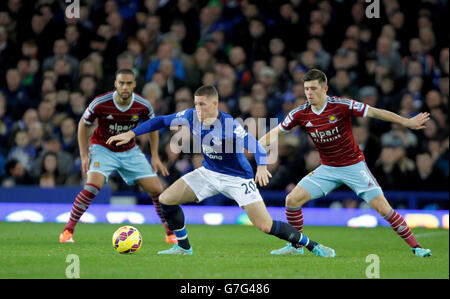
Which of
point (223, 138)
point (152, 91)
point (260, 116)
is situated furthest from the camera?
point (152, 91)

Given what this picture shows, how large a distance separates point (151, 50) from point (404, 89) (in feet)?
15.6

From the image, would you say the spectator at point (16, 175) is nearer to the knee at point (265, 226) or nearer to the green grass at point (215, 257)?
the green grass at point (215, 257)

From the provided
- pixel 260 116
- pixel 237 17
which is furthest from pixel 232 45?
pixel 260 116

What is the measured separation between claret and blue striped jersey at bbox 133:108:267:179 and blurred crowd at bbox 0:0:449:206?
4768 mm

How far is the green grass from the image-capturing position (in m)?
6.40

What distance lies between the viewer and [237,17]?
48.6 ft

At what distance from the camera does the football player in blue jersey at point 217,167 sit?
7312 mm

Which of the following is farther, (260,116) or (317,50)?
(317,50)

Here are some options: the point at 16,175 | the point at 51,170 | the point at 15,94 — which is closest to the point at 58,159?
the point at 51,170

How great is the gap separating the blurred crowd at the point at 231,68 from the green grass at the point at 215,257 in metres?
1.75

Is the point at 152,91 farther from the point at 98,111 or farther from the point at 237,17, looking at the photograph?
the point at 98,111

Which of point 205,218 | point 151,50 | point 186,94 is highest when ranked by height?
point 151,50

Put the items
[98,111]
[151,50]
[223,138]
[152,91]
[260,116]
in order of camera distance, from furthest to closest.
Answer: [151,50], [152,91], [260,116], [98,111], [223,138]

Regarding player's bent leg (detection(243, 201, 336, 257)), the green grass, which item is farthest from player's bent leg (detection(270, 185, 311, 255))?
player's bent leg (detection(243, 201, 336, 257))
